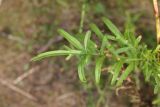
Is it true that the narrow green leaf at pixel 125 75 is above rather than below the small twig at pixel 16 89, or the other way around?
below

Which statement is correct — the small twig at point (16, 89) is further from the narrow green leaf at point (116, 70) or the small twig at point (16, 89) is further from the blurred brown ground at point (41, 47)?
the narrow green leaf at point (116, 70)

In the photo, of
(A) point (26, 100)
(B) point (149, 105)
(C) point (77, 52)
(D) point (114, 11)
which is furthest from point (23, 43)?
(C) point (77, 52)

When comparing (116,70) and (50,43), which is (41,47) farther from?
(116,70)

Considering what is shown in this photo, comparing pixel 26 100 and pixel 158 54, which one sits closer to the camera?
pixel 158 54

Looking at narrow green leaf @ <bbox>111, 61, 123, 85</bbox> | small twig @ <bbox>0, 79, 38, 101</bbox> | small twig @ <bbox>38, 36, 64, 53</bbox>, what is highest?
small twig @ <bbox>38, 36, 64, 53</bbox>

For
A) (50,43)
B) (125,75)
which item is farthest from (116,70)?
(50,43)

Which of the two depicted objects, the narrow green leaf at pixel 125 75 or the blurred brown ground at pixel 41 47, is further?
the blurred brown ground at pixel 41 47

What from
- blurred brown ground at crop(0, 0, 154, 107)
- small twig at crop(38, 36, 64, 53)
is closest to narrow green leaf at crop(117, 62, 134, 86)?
blurred brown ground at crop(0, 0, 154, 107)

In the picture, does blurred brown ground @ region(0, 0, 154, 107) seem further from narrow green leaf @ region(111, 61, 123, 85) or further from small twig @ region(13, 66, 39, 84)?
narrow green leaf @ region(111, 61, 123, 85)

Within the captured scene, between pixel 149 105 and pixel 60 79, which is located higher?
pixel 60 79

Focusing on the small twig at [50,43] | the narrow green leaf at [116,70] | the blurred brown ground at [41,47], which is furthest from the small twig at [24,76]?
the narrow green leaf at [116,70]

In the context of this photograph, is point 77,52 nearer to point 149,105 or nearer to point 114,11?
point 149,105
